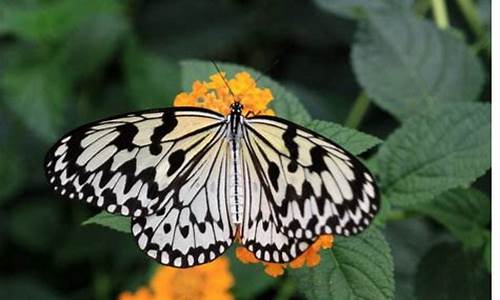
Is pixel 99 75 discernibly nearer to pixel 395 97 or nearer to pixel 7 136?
pixel 7 136

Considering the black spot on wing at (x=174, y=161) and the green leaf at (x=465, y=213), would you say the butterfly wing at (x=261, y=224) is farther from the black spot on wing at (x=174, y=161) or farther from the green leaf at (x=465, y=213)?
the green leaf at (x=465, y=213)

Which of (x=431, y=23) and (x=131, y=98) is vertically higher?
(x=431, y=23)

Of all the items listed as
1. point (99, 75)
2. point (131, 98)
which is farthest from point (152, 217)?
point (99, 75)

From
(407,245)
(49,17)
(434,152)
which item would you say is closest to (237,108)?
(434,152)

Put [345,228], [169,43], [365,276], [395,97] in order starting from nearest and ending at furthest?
[345,228] < [365,276] < [395,97] < [169,43]

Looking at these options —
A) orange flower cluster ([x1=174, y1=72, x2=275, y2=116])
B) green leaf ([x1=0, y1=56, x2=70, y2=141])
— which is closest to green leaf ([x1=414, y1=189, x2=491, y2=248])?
orange flower cluster ([x1=174, y1=72, x2=275, y2=116])

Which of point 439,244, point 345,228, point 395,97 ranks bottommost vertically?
point 439,244

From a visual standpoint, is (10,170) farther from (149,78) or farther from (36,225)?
(149,78)

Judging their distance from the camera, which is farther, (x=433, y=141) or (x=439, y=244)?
(x=439, y=244)
